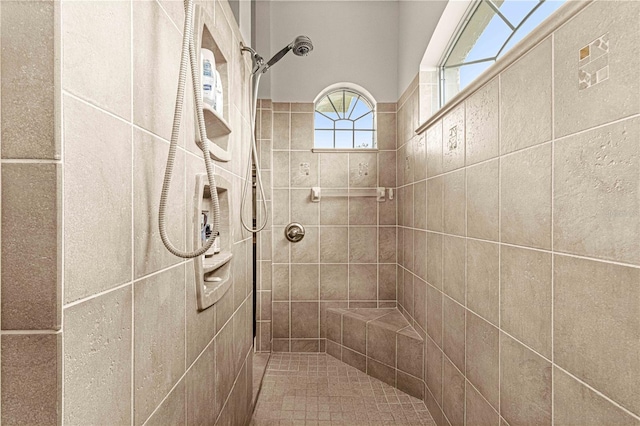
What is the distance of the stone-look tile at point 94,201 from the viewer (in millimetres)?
503

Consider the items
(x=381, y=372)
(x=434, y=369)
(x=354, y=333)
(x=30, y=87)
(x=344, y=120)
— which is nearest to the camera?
(x=30, y=87)

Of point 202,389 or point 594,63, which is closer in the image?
point 594,63

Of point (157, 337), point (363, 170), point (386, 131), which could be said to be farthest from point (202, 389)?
point (386, 131)

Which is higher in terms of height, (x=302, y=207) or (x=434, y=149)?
(x=434, y=149)

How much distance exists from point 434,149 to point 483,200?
0.72 metres

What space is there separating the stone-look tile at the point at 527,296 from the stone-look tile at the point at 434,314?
690 mm

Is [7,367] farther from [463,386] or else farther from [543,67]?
[463,386]

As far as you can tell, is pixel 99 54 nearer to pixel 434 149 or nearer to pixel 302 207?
pixel 434 149

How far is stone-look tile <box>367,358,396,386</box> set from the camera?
2395 millimetres

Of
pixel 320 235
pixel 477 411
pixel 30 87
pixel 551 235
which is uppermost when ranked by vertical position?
pixel 30 87

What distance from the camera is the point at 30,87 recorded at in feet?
1.53

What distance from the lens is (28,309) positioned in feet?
1.55

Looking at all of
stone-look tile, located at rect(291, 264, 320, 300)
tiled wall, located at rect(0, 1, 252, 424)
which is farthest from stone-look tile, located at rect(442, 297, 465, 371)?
stone-look tile, located at rect(291, 264, 320, 300)

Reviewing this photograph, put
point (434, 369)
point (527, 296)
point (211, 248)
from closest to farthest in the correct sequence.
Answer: point (527, 296) < point (211, 248) < point (434, 369)
